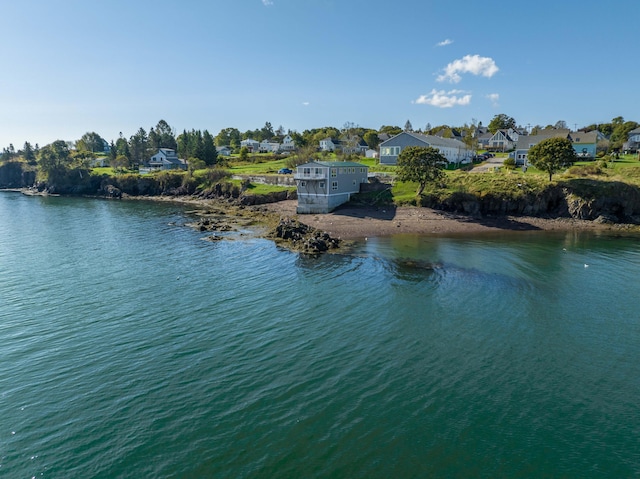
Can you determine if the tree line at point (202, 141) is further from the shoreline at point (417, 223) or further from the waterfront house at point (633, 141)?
the shoreline at point (417, 223)

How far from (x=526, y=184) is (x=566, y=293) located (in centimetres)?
3872

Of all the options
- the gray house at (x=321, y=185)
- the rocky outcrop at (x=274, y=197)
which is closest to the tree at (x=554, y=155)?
the gray house at (x=321, y=185)

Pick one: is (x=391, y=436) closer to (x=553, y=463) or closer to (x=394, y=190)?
(x=553, y=463)

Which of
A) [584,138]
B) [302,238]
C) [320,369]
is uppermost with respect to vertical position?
[584,138]

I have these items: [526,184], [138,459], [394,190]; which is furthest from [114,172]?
[138,459]

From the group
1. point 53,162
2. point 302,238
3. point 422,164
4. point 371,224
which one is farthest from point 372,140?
point 53,162

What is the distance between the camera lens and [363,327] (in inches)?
1078

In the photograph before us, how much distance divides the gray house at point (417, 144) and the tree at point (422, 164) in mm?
20900

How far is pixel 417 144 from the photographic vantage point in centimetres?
8819

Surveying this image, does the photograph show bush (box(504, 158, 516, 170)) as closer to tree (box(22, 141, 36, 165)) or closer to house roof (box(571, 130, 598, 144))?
house roof (box(571, 130, 598, 144))

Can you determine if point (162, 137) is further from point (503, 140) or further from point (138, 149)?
point (503, 140)

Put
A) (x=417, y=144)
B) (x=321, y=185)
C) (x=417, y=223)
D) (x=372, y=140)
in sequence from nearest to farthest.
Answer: (x=417, y=223) → (x=321, y=185) → (x=417, y=144) → (x=372, y=140)

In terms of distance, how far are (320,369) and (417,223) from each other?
143 feet

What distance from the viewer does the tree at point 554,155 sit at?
65.0 m
